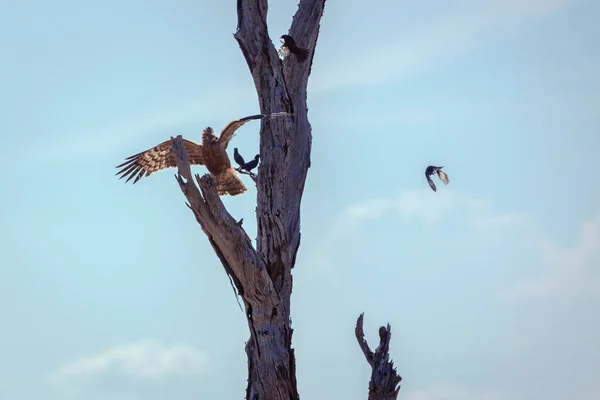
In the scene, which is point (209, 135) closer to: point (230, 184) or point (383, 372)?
point (230, 184)

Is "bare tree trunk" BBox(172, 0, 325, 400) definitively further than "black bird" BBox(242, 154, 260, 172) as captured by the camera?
No

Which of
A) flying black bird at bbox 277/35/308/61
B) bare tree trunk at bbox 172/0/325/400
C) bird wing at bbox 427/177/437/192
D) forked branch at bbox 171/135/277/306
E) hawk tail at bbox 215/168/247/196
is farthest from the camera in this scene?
hawk tail at bbox 215/168/247/196

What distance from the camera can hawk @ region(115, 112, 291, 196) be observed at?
12.0 m

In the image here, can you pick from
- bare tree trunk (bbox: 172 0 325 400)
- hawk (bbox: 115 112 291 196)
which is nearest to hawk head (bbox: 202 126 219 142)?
hawk (bbox: 115 112 291 196)

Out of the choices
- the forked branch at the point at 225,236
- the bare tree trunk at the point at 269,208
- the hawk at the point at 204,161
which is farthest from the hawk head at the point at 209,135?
the forked branch at the point at 225,236

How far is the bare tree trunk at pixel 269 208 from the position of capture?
29.9 feet

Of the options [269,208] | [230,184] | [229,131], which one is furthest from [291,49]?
[230,184]

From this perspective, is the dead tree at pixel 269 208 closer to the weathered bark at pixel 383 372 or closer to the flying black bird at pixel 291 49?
the flying black bird at pixel 291 49

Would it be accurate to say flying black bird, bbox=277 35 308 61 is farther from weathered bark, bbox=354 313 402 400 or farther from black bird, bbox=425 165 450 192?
weathered bark, bbox=354 313 402 400

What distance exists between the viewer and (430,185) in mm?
11367

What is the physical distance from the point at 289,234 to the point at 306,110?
1454 mm

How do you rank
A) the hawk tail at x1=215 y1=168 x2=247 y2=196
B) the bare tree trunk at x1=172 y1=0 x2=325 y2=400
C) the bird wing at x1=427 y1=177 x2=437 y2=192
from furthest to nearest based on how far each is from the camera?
the hawk tail at x1=215 y1=168 x2=247 y2=196, the bird wing at x1=427 y1=177 x2=437 y2=192, the bare tree trunk at x1=172 y1=0 x2=325 y2=400

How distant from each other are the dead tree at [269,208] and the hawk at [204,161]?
159 centimetres

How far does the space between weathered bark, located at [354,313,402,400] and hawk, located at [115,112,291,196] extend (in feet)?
12.1
